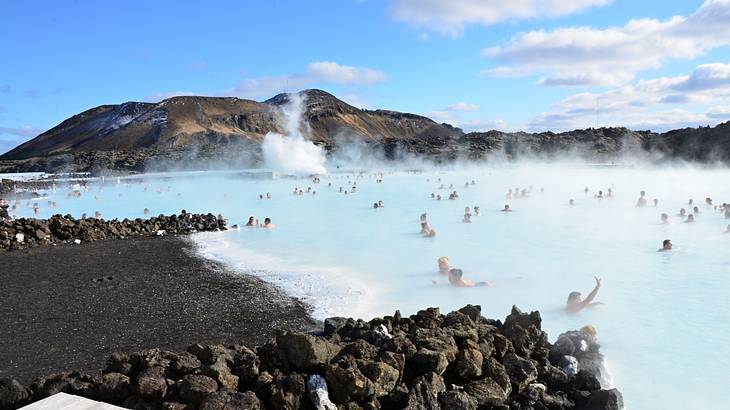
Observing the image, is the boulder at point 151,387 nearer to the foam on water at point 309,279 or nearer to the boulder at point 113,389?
the boulder at point 113,389

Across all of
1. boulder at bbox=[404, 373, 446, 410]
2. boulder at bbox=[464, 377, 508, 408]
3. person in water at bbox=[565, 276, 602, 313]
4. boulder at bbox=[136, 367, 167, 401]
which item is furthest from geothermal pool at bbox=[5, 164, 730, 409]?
boulder at bbox=[136, 367, 167, 401]

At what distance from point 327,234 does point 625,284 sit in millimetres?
8087

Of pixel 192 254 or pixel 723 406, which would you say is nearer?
pixel 723 406

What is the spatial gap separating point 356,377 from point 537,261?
8.38 metres

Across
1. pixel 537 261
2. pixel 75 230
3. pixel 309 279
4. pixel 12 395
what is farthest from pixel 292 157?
pixel 12 395

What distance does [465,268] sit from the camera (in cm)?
1066

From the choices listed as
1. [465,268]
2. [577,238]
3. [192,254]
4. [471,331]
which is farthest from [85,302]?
[577,238]

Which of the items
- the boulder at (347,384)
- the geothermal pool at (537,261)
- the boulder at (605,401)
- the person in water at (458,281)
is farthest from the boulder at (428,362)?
the person in water at (458,281)

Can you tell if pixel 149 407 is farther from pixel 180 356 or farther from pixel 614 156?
pixel 614 156

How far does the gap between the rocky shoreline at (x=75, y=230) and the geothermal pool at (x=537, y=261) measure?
3.64 feet

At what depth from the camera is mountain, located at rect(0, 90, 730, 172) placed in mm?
48938

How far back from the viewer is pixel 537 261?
11.2 meters

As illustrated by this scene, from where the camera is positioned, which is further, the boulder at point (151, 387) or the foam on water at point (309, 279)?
the foam on water at point (309, 279)

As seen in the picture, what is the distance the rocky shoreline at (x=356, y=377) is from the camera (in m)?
3.54
